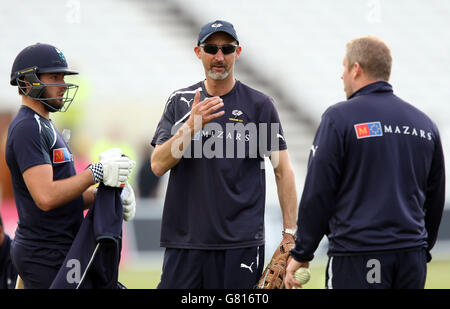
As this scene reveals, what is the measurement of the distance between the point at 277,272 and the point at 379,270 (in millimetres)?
828

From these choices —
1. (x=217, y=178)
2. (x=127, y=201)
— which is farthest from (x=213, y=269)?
(x=127, y=201)

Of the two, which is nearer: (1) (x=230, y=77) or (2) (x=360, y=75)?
(2) (x=360, y=75)

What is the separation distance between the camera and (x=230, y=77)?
16.3ft

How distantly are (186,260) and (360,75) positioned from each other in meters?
1.58

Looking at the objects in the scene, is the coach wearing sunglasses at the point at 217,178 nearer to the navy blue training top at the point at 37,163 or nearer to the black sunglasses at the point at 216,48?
the black sunglasses at the point at 216,48

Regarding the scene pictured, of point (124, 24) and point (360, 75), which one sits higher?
point (124, 24)

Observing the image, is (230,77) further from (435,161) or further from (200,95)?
(435,161)

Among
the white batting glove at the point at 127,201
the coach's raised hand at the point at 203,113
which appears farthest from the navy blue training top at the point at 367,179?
the white batting glove at the point at 127,201

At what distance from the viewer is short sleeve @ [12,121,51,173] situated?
4430 mm

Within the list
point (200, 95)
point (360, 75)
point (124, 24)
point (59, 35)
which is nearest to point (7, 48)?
point (59, 35)

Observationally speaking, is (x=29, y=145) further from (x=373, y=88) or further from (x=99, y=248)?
(x=373, y=88)

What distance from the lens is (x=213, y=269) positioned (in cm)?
479

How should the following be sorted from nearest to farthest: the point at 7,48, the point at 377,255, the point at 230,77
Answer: the point at 377,255, the point at 230,77, the point at 7,48

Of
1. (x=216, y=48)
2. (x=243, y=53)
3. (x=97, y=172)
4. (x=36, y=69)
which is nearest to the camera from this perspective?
(x=97, y=172)
